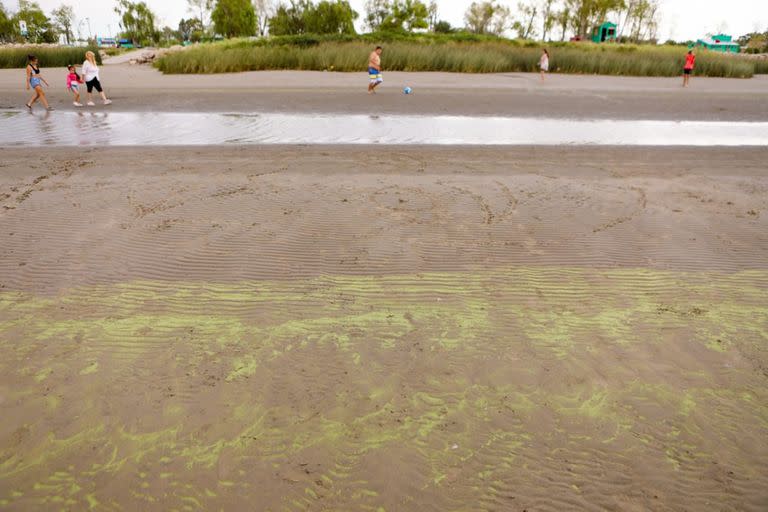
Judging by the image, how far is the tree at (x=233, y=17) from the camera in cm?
6731

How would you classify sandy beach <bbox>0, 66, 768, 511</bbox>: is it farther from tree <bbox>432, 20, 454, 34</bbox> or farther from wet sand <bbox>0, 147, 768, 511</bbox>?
tree <bbox>432, 20, 454, 34</bbox>

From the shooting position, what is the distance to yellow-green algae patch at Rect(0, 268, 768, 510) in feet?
8.87

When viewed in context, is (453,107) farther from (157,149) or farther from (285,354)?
(285,354)

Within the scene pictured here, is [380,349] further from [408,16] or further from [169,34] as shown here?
[169,34]

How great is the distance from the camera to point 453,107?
1627 cm

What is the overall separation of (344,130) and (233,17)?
65184mm

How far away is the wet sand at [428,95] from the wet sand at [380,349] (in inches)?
376

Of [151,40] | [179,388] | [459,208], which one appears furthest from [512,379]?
[151,40]

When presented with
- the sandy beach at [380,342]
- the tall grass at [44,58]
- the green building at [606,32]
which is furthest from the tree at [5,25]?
the sandy beach at [380,342]

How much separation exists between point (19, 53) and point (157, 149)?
3055 centimetres

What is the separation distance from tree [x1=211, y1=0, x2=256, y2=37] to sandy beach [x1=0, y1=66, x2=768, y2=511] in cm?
6889

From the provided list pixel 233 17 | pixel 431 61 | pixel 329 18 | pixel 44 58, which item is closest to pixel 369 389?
pixel 431 61

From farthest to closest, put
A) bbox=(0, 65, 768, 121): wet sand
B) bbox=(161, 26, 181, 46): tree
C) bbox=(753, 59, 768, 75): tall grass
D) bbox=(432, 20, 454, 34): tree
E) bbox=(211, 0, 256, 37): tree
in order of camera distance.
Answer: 1. bbox=(161, 26, 181, 46): tree
2. bbox=(432, 20, 454, 34): tree
3. bbox=(211, 0, 256, 37): tree
4. bbox=(753, 59, 768, 75): tall grass
5. bbox=(0, 65, 768, 121): wet sand

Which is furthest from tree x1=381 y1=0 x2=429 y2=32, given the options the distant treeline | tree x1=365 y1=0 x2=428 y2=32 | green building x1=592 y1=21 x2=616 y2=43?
the distant treeline
